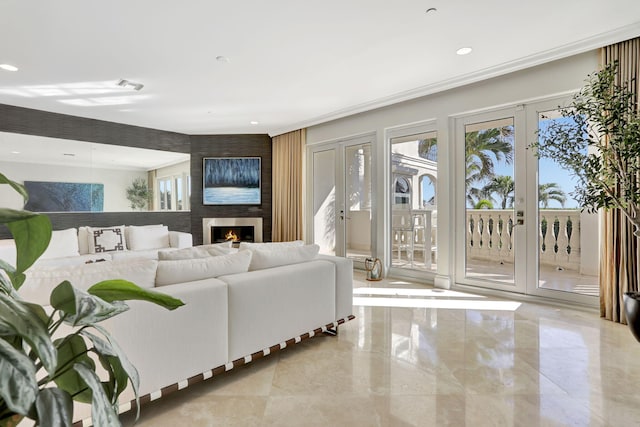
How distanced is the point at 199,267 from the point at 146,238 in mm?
3759

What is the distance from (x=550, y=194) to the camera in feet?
11.3

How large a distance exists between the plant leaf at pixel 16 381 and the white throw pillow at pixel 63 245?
4572 millimetres

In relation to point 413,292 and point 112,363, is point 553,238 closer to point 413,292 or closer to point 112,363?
Answer: point 413,292

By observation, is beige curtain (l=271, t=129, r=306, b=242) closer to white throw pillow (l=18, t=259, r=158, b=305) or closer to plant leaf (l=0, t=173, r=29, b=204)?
white throw pillow (l=18, t=259, r=158, b=305)

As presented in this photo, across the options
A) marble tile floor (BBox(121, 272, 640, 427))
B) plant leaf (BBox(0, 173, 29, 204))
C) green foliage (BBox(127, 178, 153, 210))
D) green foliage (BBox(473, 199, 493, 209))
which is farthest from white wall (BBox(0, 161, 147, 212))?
green foliage (BBox(473, 199, 493, 209))

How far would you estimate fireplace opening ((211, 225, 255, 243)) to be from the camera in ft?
21.2

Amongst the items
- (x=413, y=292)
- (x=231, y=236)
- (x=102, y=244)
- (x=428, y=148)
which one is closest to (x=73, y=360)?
(x=413, y=292)

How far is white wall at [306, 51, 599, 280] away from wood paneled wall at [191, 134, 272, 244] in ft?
4.71

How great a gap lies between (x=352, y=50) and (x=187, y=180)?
437cm

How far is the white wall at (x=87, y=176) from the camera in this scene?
4.60 metres

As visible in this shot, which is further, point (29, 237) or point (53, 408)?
point (29, 237)

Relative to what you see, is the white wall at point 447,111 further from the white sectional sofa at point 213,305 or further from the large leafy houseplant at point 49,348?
the large leafy houseplant at point 49,348

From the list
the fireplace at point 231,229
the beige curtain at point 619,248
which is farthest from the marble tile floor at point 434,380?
the fireplace at point 231,229

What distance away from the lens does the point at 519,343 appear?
8.08 ft
